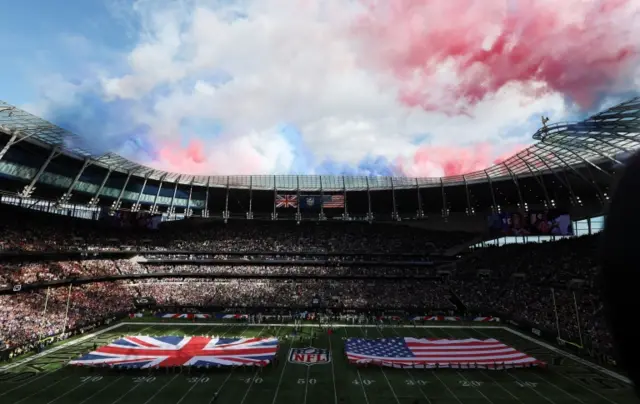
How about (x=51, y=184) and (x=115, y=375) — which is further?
(x=51, y=184)

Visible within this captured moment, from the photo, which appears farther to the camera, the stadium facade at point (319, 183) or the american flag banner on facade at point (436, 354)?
the stadium facade at point (319, 183)

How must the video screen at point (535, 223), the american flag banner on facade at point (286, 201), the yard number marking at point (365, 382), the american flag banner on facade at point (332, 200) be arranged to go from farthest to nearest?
the american flag banner on facade at point (332, 200) → the american flag banner on facade at point (286, 201) → the video screen at point (535, 223) → the yard number marking at point (365, 382)

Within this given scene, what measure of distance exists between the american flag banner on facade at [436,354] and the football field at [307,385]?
26.9 inches

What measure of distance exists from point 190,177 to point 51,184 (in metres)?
22.2

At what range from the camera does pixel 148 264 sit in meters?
67.2

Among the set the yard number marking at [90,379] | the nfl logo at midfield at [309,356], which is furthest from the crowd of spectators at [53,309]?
the nfl logo at midfield at [309,356]

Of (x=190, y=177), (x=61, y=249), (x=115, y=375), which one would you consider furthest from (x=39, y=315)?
(x=190, y=177)

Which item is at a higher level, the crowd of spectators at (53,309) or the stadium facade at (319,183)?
the stadium facade at (319,183)

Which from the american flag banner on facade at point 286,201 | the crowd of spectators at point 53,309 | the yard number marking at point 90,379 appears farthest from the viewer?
the american flag banner on facade at point 286,201

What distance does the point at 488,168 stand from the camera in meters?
61.9

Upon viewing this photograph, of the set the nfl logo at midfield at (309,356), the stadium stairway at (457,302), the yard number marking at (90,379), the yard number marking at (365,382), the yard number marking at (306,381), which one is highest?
the stadium stairway at (457,302)

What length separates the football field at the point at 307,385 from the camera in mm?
25281

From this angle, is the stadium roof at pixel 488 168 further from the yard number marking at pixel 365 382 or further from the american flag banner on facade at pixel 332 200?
the yard number marking at pixel 365 382

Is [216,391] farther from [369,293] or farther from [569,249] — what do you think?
[569,249]
